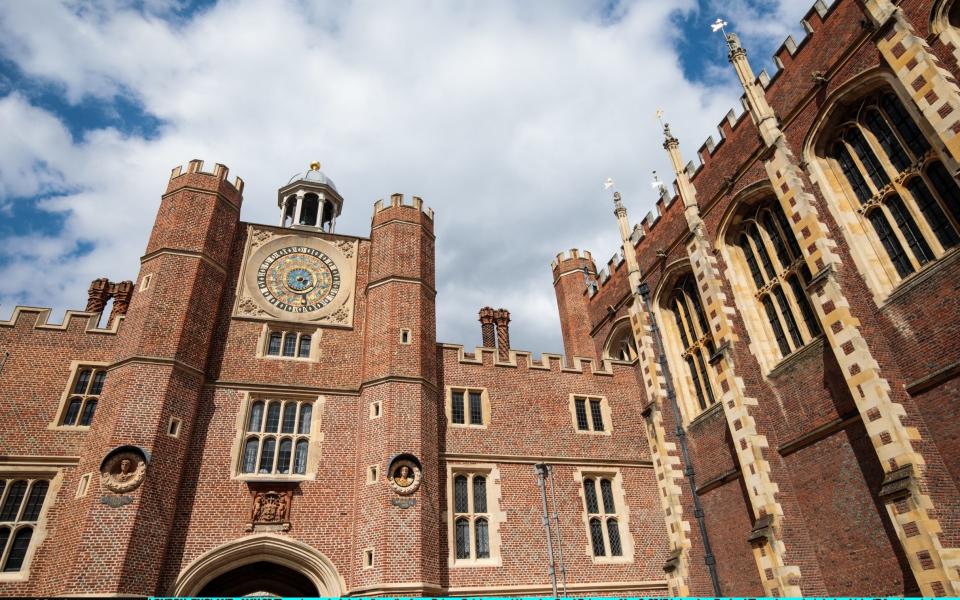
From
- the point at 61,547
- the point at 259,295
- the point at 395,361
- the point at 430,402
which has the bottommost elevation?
the point at 61,547

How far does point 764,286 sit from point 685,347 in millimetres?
4055

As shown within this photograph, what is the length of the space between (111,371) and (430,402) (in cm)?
866

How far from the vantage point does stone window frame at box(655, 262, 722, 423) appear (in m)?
18.2

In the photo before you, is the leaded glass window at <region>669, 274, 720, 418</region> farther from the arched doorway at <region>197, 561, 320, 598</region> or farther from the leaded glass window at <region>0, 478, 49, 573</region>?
the leaded glass window at <region>0, 478, 49, 573</region>

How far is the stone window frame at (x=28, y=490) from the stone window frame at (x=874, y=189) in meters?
19.9

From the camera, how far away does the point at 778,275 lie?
15.6 m

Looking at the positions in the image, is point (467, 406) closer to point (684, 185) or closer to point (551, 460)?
point (551, 460)

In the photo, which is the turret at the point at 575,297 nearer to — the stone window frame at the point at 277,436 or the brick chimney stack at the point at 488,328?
the brick chimney stack at the point at 488,328

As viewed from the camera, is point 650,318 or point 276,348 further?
point 650,318

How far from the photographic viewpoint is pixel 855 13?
13.5m

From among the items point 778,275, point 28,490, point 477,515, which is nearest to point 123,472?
point 28,490

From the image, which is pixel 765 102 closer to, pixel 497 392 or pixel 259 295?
pixel 497 392

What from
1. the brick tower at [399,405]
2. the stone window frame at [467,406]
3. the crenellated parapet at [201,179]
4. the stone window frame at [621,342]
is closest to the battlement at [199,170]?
the crenellated parapet at [201,179]

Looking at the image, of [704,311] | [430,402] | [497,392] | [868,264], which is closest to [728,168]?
[704,311]
